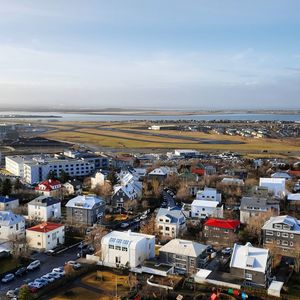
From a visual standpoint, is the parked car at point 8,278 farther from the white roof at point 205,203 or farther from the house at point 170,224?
the white roof at point 205,203

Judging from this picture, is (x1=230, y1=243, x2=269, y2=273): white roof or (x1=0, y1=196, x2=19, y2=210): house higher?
(x1=230, y1=243, x2=269, y2=273): white roof

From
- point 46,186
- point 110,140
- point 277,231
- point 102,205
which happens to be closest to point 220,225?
point 277,231

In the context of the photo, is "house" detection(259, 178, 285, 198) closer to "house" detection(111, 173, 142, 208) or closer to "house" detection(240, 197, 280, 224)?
"house" detection(240, 197, 280, 224)

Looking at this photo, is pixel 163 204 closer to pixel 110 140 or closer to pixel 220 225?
pixel 220 225

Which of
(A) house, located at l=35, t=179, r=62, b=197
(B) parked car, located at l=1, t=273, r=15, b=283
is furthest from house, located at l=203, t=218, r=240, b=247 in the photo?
(A) house, located at l=35, t=179, r=62, b=197

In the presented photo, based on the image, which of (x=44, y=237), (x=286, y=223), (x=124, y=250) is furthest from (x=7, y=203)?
(x=286, y=223)

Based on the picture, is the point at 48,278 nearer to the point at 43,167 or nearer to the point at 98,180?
the point at 98,180

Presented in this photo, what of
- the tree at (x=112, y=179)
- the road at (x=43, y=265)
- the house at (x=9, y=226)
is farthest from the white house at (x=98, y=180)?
the road at (x=43, y=265)
